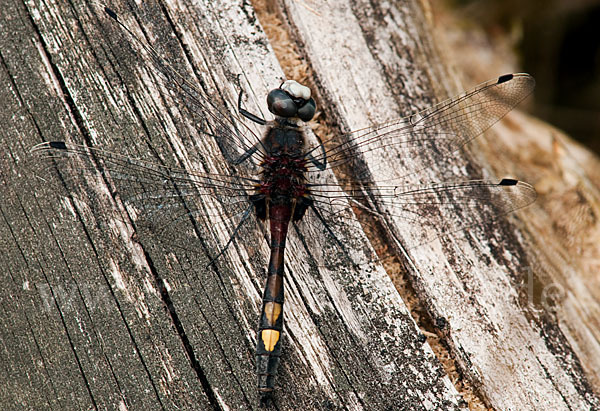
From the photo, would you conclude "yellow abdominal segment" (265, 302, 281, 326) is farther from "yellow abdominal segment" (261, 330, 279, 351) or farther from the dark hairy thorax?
the dark hairy thorax

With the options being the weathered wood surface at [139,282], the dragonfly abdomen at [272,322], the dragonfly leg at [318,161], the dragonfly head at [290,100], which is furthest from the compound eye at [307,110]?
the dragonfly abdomen at [272,322]

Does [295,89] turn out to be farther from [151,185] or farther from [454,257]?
[454,257]

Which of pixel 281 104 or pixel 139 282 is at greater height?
pixel 281 104

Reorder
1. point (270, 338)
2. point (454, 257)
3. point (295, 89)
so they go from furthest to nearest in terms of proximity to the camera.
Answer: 1. point (454, 257)
2. point (295, 89)
3. point (270, 338)

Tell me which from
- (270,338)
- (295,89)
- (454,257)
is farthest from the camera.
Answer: (454,257)

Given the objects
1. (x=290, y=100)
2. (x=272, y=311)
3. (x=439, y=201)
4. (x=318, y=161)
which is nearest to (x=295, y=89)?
(x=290, y=100)

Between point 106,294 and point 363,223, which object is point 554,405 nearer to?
point 363,223

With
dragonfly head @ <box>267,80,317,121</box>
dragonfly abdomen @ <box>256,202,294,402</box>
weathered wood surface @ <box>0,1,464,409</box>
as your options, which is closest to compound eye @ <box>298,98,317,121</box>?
dragonfly head @ <box>267,80,317,121</box>
